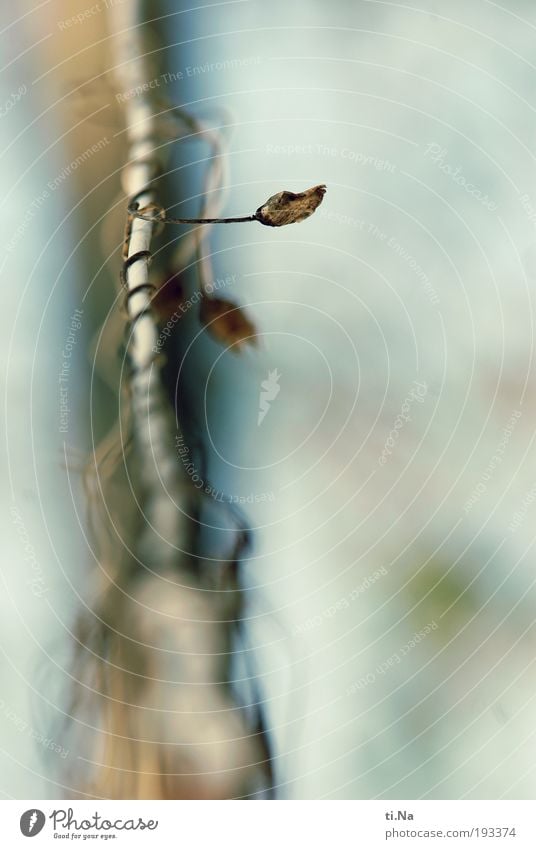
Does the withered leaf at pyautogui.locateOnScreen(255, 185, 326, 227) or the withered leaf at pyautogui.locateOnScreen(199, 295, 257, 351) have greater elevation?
the withered leaf at pyautogui.locateOnScreen(255, 185, 326, 227)

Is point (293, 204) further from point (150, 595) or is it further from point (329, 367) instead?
point (150, 595)

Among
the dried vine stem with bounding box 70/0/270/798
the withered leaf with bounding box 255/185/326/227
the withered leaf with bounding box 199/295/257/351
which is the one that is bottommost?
the dried vine stem with bounding box 70/0/270/798

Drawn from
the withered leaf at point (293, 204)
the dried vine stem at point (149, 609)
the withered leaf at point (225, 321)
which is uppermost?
the withered leaf at point (293, 204)

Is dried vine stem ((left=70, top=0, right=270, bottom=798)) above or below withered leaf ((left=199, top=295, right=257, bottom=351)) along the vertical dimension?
below

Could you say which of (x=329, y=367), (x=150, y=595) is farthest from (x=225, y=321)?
(x=150, y=595)

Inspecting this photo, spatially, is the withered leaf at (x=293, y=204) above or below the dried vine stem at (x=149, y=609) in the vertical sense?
above

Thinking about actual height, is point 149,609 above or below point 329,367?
below
